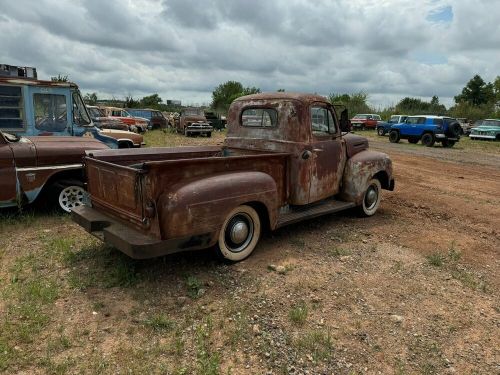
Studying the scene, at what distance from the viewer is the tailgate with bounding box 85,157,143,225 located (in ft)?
13.0

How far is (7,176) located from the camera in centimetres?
559

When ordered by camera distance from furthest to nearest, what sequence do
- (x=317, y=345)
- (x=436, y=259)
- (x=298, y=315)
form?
1. (x=436, y=259)
2. (x=298, y=315)
3. (x=317, y=345)

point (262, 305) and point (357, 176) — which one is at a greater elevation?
point (357, 176)

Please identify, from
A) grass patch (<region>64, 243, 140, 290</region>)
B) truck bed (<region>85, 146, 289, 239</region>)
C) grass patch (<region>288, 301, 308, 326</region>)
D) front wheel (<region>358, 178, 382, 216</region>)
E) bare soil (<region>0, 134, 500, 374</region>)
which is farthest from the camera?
front wheel (<region>358, 178, 382, 216</region>)

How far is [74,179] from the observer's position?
632cm

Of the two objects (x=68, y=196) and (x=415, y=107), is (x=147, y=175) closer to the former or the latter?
(x=68, y=196)

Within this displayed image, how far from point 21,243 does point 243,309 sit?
3264 mm

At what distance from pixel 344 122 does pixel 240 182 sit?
2.41 m

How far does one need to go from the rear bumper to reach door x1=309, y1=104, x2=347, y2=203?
2.08 meters

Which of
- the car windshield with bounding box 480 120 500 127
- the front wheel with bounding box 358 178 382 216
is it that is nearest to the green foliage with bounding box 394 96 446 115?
the car windshield with bounding box 480 120 500 127

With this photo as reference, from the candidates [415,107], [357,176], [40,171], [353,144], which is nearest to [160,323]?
[40,171]

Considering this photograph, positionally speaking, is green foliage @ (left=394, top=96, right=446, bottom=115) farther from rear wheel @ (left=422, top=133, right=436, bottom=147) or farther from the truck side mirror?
the truck side mirror

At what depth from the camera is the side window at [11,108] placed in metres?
7.63

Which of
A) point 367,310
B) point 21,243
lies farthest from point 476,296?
point 21,243
